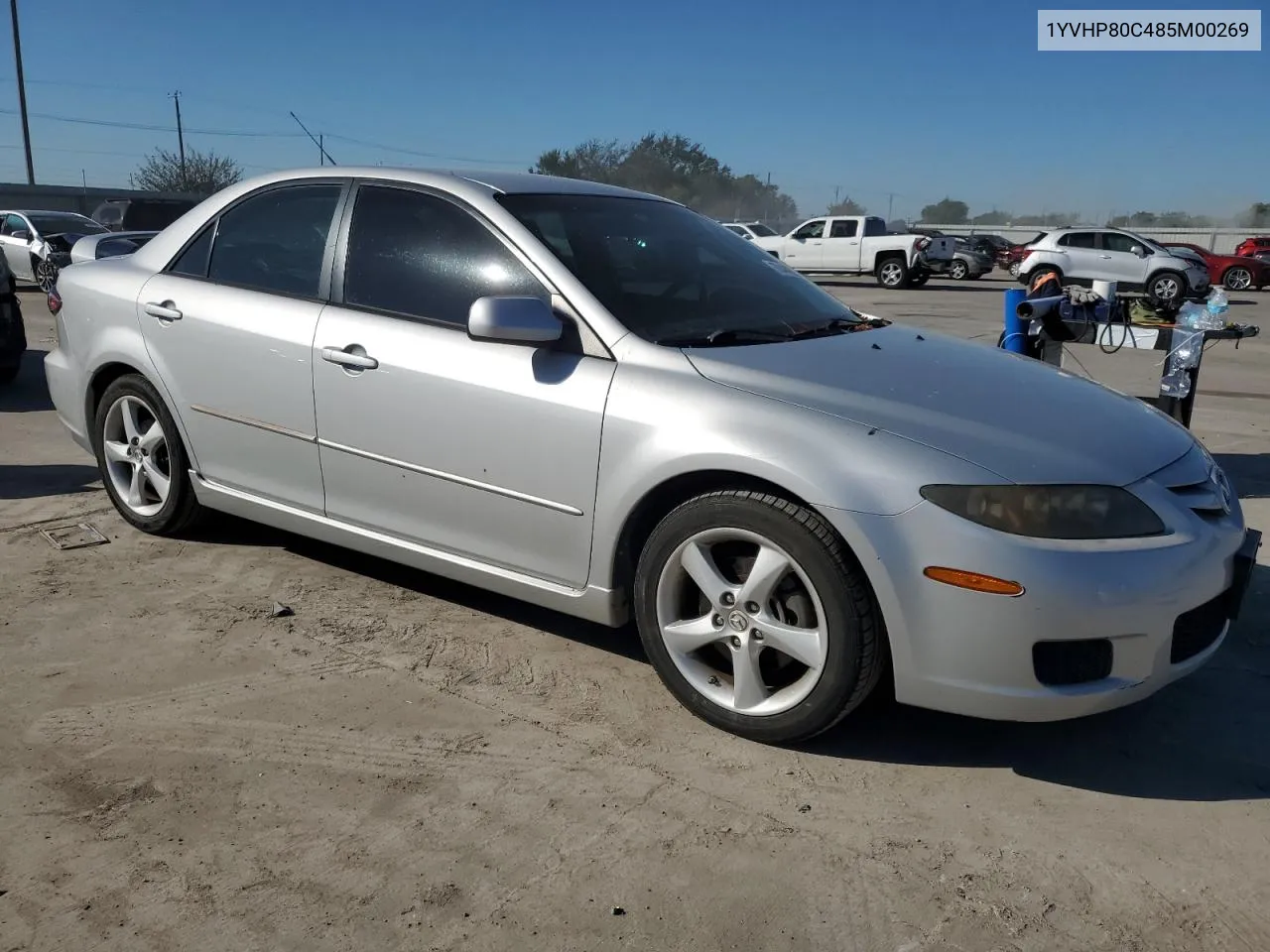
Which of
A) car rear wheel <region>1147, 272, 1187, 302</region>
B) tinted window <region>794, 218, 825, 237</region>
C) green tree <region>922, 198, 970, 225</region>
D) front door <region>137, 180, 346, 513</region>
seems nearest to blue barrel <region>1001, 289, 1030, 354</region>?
front door <region>137, 180, 346, 513</region>

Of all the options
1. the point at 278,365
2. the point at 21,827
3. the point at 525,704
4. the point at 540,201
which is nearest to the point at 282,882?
the point at 21,827

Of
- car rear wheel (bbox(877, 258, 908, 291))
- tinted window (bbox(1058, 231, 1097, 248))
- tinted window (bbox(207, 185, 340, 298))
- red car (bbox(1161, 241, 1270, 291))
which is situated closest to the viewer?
tinted window (bbox(207, 185, 340, 298))

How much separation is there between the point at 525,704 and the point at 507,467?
2.42 ft

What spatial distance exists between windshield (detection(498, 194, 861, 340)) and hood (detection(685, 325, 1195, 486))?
0.24m

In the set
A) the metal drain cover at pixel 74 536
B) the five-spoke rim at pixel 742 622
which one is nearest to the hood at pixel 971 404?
the five-spoke rim at pixel 742 622

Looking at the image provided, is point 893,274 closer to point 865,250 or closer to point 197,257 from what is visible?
point 865,250

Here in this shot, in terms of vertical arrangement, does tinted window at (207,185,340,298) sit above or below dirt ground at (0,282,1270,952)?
above

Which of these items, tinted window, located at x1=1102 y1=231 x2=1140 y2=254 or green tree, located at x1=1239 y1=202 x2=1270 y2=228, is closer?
tinted window, located at x1=1102 y1=231 x2=1140 y2=254

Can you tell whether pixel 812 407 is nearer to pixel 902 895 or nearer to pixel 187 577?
pixel 902 895

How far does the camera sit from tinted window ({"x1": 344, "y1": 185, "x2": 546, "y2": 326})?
3541 mm

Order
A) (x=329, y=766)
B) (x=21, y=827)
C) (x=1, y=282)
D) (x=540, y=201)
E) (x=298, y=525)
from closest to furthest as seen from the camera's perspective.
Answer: (x=21, y=827) → (x=329, y=766) → (x=540, y=201) → (x=298, y=525) → (x=1, y=282)

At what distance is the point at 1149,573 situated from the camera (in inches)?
106

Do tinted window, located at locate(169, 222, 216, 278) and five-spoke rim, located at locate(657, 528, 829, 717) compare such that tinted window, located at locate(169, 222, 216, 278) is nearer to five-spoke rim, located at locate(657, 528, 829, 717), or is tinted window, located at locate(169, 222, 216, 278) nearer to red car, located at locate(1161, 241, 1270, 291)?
five-spoke rim, located at locate(657, 528, 829, 717)

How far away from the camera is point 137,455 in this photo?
4625 mm
